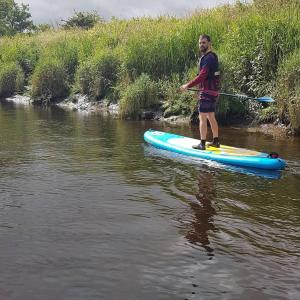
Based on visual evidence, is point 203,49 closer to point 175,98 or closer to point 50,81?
point 175,98

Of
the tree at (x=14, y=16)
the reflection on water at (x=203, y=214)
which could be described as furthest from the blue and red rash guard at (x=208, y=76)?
the tree at (x=14, y=16)

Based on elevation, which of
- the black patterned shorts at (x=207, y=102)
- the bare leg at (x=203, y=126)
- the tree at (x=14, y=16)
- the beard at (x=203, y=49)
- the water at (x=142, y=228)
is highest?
the tree at (x=14, y=16)

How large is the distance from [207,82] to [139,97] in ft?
18.0

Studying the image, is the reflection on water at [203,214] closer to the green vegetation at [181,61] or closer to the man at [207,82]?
the man at [207,82]

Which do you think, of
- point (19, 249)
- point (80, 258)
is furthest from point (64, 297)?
point (19, 249)

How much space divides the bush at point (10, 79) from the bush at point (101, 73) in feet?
16.9

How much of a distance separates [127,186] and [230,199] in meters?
1.41

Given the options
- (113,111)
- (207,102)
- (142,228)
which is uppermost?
(207,102)

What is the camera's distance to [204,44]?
317 inches

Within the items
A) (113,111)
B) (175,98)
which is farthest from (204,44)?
(113,111)

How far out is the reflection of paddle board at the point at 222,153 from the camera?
7294mm

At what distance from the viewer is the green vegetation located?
1155cm

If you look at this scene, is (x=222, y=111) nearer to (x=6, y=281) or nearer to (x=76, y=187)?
(x=76, y=187)

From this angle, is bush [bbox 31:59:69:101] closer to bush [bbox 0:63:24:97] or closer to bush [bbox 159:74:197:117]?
bush [bbox 0:63:24:97]
